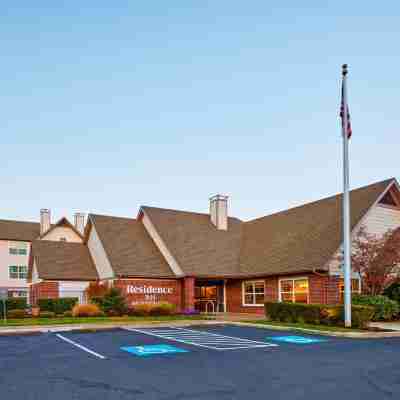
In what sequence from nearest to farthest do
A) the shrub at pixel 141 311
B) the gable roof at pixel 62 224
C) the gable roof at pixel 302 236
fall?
the gable roof at pixel 302 236
the shrub at pixel 141 311
the gable roof at pixel 62 224

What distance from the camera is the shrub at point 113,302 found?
28734 millimetres

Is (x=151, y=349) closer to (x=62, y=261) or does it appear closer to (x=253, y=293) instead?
(x=253, y=293)

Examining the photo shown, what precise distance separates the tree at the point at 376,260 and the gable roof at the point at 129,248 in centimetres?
1308

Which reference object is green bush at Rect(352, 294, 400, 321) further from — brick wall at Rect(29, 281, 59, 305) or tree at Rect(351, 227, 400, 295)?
brick wall at Rect(29, 281, 59, 305)

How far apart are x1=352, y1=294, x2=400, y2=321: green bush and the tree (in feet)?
3.81

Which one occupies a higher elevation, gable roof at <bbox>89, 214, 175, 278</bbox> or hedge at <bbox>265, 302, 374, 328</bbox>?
gable roof at <bbox>89, 214, 175, 278</bbox>

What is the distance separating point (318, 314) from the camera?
2119cm

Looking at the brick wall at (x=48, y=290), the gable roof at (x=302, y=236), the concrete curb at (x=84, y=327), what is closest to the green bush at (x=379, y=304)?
the gable roof at (x=302, y=236)

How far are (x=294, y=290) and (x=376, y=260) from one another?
5.90 m

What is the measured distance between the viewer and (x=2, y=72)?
75.0 ft

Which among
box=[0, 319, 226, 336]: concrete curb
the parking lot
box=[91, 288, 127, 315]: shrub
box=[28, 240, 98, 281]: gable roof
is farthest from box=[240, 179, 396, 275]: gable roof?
box=[28, 240, 98, 281]: gable roof

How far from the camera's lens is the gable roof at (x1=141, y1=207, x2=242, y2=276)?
33.2 m

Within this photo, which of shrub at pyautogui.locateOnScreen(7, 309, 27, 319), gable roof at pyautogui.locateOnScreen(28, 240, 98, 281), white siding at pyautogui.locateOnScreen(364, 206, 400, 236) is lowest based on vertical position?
shrub at pyautogui.locateOnScreen(7, 309, 27, 319)

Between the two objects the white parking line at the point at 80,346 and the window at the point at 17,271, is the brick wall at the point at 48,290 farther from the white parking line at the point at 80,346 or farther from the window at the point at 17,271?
the window at the point at 17,271
